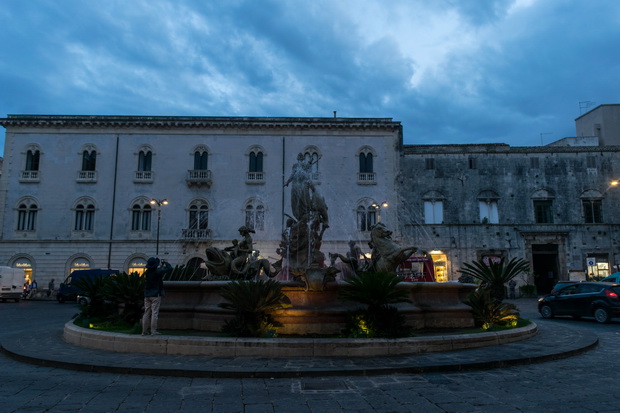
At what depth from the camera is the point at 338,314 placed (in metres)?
9.70

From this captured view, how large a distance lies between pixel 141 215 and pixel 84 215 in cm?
452

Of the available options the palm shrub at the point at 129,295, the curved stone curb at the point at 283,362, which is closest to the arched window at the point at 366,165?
the palm shrub at the point at 129,295

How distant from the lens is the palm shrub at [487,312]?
36.3 feet

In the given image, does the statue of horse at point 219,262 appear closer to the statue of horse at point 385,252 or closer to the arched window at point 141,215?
the statue of horse at point 385,252

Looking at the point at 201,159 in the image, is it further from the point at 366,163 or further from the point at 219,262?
the point at 219,262

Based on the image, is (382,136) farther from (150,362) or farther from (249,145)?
(150,362)

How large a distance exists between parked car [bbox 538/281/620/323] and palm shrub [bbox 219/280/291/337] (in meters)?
12.9

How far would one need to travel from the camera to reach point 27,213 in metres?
36.7

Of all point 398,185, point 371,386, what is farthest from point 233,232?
point 371,386

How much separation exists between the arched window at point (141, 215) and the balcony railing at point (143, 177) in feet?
5.05

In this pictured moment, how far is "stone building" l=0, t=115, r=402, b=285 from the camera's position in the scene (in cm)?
3612

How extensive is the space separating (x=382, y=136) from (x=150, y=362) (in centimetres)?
3265

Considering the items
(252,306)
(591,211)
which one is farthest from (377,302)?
(591,211)

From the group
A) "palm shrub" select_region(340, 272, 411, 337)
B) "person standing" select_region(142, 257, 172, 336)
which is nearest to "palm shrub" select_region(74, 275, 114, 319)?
"person standing" select_region(142, 257, 172, 336)
